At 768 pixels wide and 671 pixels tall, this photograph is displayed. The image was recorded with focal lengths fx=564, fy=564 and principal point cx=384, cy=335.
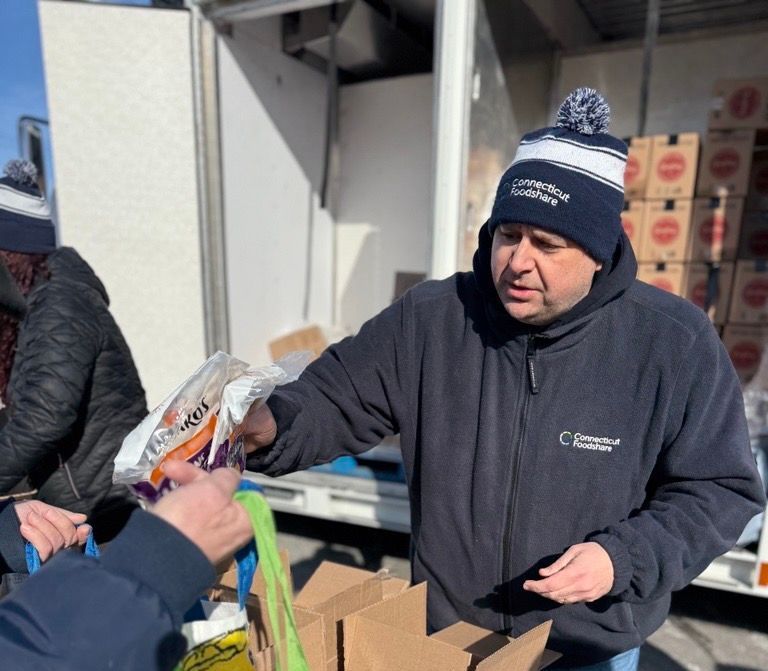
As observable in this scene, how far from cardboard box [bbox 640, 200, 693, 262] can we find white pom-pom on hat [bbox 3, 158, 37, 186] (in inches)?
125

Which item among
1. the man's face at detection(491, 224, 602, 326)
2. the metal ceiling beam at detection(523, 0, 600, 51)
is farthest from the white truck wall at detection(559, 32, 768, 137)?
the man's face at detection(491, 224, 602, 326)

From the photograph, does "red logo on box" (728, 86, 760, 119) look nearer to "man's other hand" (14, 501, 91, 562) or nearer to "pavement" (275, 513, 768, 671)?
"pavement" (275, 513, 768, 671)

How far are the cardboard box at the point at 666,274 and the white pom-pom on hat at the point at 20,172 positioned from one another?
3.10 meters

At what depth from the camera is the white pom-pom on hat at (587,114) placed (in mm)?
1131

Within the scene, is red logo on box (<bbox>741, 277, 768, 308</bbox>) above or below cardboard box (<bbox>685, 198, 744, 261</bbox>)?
below

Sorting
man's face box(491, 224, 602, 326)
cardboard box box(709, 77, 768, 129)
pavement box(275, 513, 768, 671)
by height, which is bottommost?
pavement box(275, 513, 768, 671)

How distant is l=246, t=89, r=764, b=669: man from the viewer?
1.09 meters

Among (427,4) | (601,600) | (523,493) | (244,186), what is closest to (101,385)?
(523,493)

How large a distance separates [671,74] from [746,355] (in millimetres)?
1927

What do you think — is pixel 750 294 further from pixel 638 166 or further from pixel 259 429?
pixel 259 429

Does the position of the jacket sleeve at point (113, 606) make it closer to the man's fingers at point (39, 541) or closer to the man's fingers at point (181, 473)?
the man's fingers at point (181, 473)

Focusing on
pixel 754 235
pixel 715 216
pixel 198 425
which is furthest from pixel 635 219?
pixel 198 425

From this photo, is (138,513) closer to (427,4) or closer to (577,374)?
(577,374)

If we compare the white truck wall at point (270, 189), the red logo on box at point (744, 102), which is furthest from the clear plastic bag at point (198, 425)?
the red logo on box at point (744, 102)
